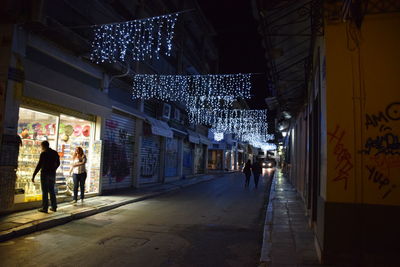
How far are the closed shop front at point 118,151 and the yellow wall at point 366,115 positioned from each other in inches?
416

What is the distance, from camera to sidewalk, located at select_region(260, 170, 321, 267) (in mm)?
5488

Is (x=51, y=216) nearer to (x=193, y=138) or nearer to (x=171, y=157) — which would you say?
(x=171, y=157)

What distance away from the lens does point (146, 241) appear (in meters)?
6.94

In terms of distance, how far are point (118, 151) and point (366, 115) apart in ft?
40.6

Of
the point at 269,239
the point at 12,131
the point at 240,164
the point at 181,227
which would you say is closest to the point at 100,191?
the point at 12,131

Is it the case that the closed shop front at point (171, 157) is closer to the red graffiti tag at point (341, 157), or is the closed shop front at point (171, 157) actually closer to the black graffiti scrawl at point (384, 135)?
the red graffiti tag at point (341, 157)

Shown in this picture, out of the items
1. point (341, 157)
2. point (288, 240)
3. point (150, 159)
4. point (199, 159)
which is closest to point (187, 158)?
point (199, 159)

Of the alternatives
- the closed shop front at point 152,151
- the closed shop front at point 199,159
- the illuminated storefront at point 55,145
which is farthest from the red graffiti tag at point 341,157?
the closed shop front at point 199,159

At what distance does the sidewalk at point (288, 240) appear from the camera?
5488mm

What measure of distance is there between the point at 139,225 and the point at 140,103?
397 inches

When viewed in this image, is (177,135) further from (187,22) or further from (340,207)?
(340,207)

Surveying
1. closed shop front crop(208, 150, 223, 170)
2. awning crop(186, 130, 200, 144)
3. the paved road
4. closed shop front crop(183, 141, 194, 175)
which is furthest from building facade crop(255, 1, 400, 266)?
closed shop front crop(208, 150, 223, 170)

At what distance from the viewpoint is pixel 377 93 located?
5.07 meters

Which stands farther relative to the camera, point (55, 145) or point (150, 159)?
point (150, 159)
